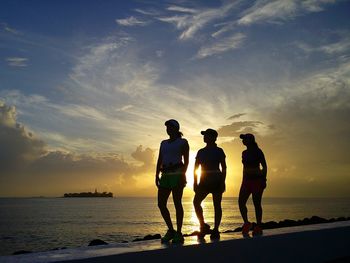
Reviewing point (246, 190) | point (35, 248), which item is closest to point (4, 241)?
point (35, 248)

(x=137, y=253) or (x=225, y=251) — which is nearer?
(x=137, y=253)

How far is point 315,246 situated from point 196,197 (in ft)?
7.66

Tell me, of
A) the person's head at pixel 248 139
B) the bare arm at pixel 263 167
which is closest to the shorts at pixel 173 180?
the person's head at pixel 248 139

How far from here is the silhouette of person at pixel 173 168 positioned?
6.03 m

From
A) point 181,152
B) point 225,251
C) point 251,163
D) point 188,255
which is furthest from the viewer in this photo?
point 251,163

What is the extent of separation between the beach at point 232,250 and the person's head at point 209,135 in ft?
5.30

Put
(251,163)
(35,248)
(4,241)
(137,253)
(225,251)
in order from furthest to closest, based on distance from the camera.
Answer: (4,241) → (35,248) → (251,163) → (225,251) → (137,253)

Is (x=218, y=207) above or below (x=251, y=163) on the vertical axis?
below

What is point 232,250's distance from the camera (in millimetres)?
5578

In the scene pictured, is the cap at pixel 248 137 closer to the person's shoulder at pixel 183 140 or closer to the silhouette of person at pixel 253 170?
the silhouette of person at pixel 253 170

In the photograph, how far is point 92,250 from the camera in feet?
15.4

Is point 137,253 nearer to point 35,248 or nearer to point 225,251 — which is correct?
point 225,251

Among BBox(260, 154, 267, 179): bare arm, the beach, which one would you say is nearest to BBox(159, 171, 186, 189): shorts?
the beach

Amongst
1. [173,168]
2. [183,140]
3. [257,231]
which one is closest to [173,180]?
[173,168]
